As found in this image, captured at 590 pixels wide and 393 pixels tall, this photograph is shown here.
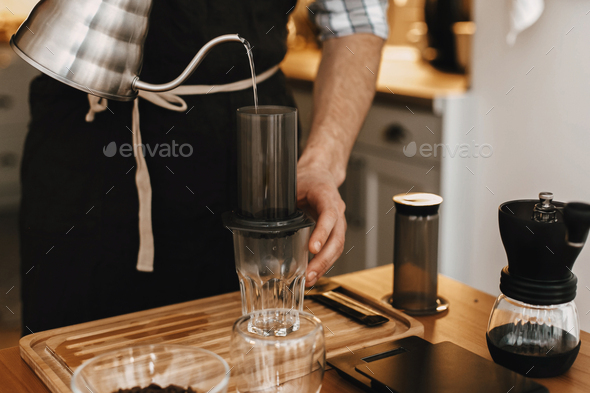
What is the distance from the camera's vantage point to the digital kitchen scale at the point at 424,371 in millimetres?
546

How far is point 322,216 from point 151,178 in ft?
1.18

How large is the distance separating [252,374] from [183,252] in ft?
1.68

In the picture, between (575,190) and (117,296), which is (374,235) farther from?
(117,296)

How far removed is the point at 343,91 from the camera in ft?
3.35

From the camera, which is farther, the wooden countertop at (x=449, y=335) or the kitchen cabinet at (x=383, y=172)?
the kitchen cabinet at (x=383, y=172)

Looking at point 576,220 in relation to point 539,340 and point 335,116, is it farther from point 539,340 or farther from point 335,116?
point 335,116

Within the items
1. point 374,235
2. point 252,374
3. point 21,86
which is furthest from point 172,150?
point 21,86

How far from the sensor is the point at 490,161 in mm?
1670

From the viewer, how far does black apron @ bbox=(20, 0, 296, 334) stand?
920 mm

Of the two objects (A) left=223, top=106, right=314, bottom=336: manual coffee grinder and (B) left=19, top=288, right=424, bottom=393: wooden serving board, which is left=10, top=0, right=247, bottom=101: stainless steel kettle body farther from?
(B) left=19, top=288, right=424, bottom=393: wooden serving board

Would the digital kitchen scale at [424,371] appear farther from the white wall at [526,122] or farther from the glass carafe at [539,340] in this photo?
the white wall at [526,122]

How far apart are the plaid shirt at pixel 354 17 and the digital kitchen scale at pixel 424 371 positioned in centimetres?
61

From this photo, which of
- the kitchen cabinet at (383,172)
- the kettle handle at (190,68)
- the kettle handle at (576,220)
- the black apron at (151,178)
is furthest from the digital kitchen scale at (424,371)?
the kitchen cabinet at (383,172)

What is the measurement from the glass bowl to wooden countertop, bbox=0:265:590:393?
5.0 inches
